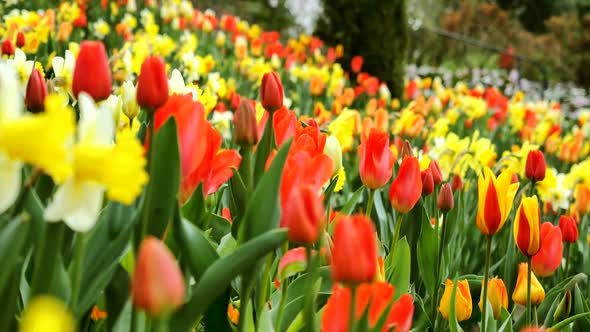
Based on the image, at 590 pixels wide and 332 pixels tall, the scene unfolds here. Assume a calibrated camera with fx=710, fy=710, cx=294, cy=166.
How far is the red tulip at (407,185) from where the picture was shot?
1.13m

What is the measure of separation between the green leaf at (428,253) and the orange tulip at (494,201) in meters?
0.18

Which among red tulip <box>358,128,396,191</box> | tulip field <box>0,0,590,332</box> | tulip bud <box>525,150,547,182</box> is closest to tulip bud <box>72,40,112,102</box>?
tulip field <box>0,0,590,332</box>

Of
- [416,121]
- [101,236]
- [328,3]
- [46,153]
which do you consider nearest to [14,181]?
[46,153]

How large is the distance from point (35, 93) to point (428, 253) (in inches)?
30.8

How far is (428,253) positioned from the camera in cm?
136

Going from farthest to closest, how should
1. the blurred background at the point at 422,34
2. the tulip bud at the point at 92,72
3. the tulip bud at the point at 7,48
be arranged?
the blurred background at the point at 422,34 < the tulip bud at the point at 7,48 < the tulip bud at the point at 92,72

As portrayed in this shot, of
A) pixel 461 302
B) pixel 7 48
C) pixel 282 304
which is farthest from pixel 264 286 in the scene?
pixel 7 48

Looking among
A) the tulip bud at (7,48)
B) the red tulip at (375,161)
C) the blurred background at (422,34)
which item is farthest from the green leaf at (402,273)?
the blurred background at (422,34)

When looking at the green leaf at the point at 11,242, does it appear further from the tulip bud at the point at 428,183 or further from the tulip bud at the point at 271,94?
the tulip bud at the point at 428,183

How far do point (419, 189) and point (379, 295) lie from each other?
44 cm

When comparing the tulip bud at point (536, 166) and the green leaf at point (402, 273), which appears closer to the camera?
the green leaf at point (402, 273)

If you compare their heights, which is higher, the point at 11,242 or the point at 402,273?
the point at 11,242

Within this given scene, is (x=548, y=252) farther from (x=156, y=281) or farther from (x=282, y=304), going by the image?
(x=156, y=281)

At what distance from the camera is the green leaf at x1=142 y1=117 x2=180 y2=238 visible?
29.3 inches
